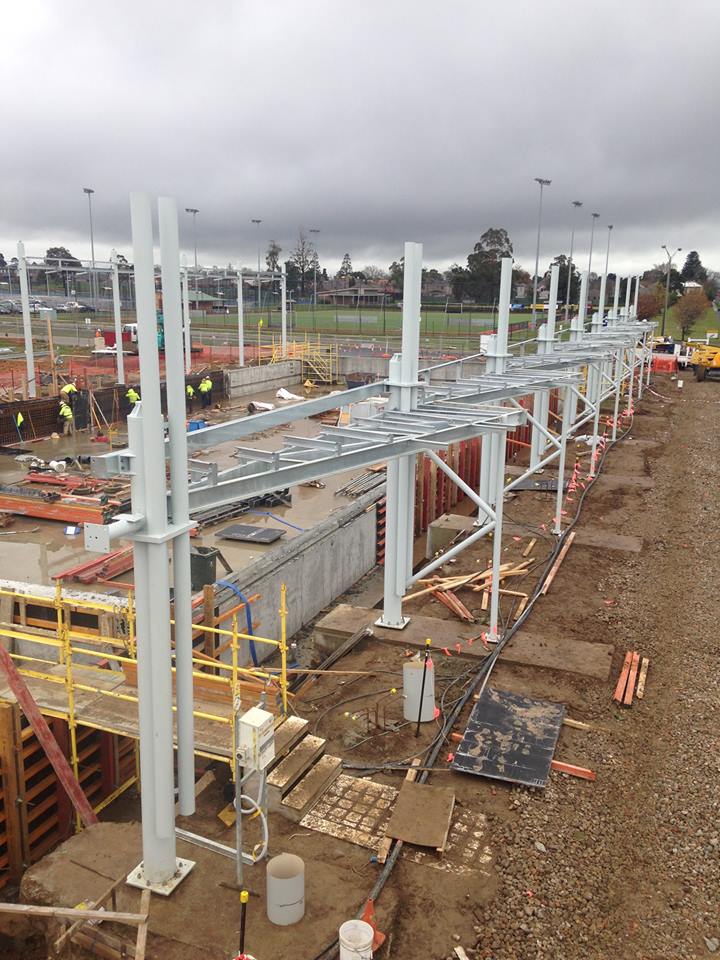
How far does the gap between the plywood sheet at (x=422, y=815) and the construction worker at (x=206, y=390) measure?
24.3 metres

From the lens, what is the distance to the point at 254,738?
6.13 m

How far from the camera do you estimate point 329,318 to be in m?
78.1

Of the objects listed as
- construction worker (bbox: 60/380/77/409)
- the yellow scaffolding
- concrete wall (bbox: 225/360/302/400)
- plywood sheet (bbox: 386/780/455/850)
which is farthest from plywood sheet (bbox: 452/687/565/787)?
concrete wall (bbox: 225/360/302/400)

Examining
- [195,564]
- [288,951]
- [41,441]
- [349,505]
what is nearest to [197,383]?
[41,441]

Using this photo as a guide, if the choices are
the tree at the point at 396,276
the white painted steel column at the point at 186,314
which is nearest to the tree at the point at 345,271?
the tree at the point at 396,276

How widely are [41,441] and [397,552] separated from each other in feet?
55.4

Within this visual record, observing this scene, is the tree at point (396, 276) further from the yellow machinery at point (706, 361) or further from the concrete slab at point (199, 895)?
the concrete slab at point (199, 895)

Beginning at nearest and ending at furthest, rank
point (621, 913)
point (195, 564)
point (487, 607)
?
point (621, 913) < point (195, 564) < point (487, 607)

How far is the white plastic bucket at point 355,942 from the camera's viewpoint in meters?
5.59

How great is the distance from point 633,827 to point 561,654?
3.88 meters

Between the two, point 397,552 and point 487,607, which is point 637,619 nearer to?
point 487,607

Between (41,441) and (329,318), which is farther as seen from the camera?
(329,318)

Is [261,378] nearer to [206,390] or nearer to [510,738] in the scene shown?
[206,390]

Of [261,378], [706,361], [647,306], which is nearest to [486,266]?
[647,306]
